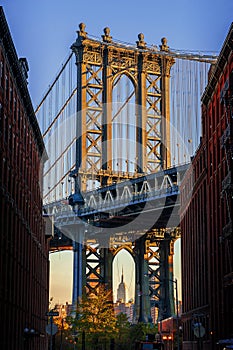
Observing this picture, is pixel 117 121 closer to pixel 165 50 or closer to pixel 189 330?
pixel 165 50

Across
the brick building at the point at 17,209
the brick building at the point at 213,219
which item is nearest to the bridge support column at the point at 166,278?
the brick building at the point at 213,219

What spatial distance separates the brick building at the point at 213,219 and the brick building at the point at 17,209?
12.6 meters

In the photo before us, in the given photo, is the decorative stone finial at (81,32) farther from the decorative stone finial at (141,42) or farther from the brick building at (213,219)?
the brick building at (213,219)

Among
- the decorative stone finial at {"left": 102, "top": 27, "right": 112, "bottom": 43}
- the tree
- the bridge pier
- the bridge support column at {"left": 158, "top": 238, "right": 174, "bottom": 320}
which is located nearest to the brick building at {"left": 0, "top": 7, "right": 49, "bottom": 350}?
the tree

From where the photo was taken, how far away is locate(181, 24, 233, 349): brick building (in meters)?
58.6

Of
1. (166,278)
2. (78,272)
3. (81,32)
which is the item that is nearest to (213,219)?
(81,32)

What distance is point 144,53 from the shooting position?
131625 millimetres

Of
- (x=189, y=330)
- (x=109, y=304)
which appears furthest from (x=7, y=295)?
(x=109, y=304)

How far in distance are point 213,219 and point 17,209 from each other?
1538 cm

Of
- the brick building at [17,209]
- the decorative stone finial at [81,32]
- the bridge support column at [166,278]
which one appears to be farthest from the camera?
the bridge support column at [166,278]

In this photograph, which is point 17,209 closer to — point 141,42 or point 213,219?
point 213,219

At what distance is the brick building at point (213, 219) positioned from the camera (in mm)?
58625

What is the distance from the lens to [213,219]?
224ft

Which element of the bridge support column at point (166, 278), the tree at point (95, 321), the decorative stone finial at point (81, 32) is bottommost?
the tree at point (95, 321)
